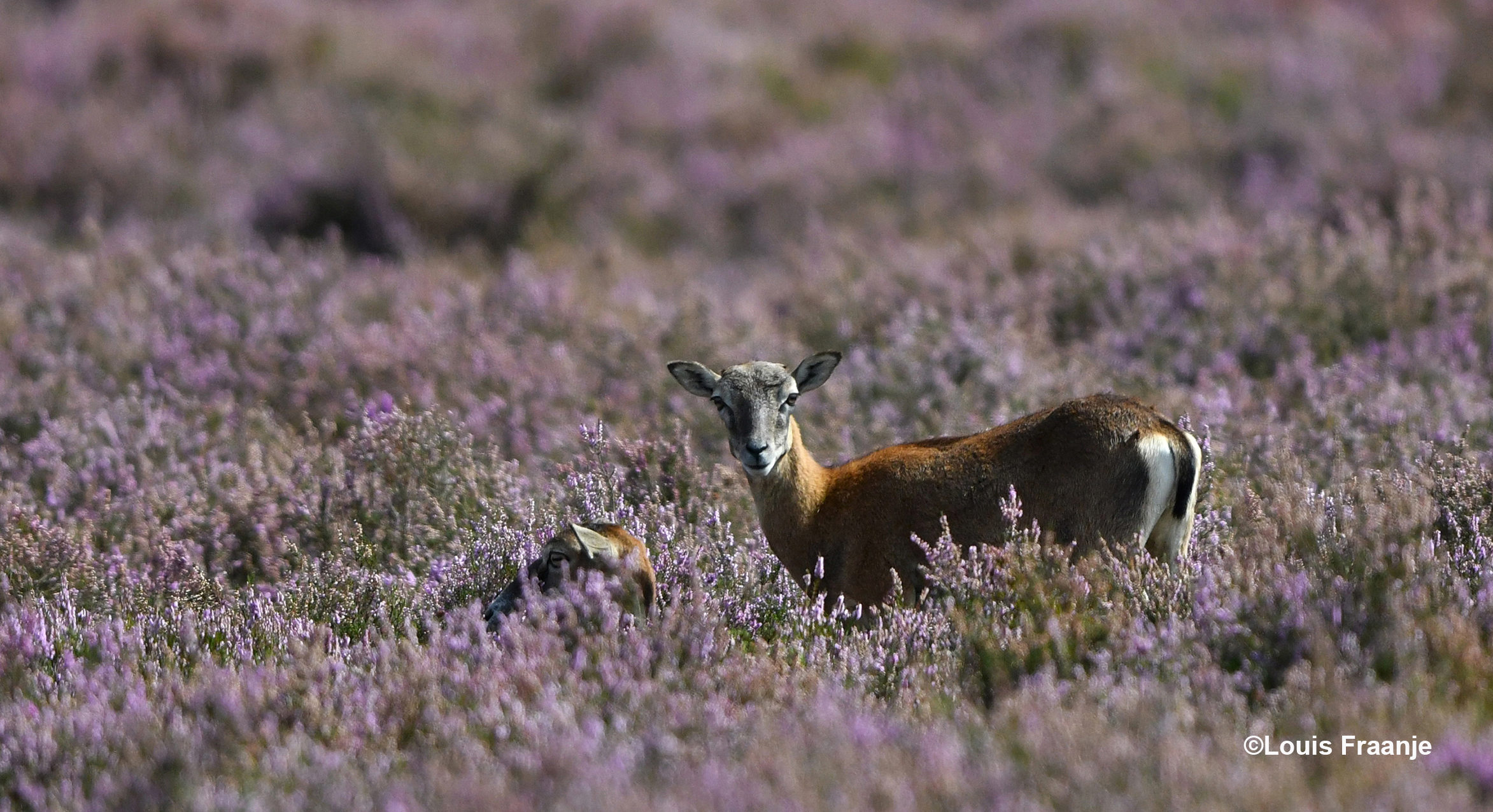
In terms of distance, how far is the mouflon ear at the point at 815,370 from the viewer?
18.5 feet

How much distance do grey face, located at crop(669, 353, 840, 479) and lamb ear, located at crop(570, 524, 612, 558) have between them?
0.56 m

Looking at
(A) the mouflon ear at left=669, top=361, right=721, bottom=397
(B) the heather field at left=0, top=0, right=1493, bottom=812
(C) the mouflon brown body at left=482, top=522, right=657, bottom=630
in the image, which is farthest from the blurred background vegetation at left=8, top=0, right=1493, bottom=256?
(C) the mouflon brown body at left=482, top=522, right=657, bottom=630

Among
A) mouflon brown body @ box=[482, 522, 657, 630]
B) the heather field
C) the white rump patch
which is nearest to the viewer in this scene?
the heather field

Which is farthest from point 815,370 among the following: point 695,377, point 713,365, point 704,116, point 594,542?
point 704,116

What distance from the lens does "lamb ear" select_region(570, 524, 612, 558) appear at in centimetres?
492

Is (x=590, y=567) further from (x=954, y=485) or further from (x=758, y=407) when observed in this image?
(x=954, y=485)

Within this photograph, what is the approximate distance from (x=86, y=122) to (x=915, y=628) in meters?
12.3

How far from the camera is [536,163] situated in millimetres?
14344

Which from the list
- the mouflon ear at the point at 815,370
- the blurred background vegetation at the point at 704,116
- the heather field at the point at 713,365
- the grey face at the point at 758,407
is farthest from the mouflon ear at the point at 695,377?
the blurred background vegetation at the point at 704,116

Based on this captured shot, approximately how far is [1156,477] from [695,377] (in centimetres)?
172

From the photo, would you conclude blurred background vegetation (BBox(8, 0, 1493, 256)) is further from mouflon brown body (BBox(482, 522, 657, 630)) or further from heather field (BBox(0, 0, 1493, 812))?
mouflon brown body (BBox(482, 522, 657, 630))

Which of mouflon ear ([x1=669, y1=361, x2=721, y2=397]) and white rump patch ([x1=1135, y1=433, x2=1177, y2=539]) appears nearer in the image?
white rump patch ([x1=1135, y1=433, x2=1177, y2=539])

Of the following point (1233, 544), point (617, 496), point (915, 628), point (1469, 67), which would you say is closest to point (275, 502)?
point (617, 496)

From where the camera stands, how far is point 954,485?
17.5 ft
